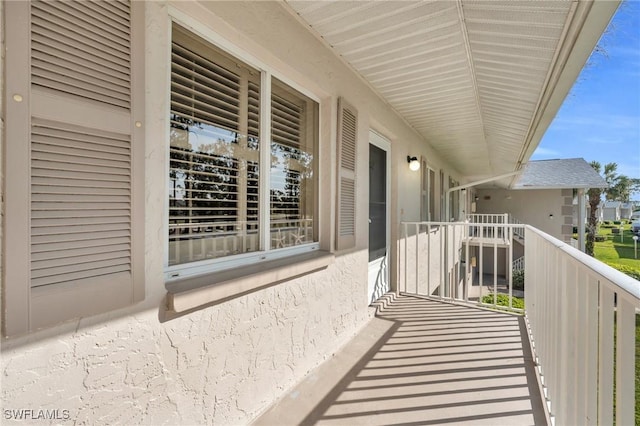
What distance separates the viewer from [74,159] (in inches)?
42.1

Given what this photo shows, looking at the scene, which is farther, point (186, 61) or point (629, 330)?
point (186, 61)

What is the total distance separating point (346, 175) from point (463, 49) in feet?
4.80

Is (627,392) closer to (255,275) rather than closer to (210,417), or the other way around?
(255,275)

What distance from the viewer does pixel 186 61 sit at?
5.36ft

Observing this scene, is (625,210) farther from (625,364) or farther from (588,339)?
(625,364)

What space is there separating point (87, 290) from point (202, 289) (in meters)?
0.47

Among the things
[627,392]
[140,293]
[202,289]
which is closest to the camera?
[627,392]

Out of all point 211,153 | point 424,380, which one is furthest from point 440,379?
point 211,153

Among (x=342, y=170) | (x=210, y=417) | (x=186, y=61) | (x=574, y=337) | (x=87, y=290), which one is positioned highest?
(x=186, y=61)

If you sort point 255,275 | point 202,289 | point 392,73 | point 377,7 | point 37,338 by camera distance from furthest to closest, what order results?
point 392,73 < point 377,7 < point 255,275 < point 202,289 < point 37,338

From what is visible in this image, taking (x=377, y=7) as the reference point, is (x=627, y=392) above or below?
below

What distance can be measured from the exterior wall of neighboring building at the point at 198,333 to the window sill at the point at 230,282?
0.21 feet

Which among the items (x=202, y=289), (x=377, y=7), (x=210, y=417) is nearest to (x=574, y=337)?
(x=202, y=289)

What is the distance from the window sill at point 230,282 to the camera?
4.52ft
